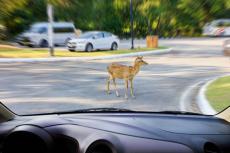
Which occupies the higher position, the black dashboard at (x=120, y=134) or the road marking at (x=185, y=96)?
the black dashboard at (x=120, y=134)

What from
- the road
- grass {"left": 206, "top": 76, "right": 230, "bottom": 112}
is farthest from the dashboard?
grass {"left": 206, "top": 76, "right": 230, "bottom": 112}

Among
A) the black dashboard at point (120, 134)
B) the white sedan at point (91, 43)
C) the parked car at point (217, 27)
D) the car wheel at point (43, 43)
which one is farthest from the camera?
the car wheel at point (43, 43)

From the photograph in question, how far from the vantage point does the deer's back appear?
49.5 ft

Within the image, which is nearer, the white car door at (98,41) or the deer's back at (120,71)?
the deer's back at (120,71)

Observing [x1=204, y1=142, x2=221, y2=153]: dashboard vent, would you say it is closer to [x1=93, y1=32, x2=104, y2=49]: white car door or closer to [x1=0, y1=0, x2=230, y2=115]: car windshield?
[x1=0, y1=0, x2=230, y2=115]: car windshield

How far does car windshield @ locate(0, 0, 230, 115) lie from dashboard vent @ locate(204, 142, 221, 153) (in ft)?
1.36

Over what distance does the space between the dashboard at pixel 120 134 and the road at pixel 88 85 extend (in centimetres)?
475

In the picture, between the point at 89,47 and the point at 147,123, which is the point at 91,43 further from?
the point at 147,123

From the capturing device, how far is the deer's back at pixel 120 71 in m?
15.1

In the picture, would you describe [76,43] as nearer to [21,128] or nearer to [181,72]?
[181,72]

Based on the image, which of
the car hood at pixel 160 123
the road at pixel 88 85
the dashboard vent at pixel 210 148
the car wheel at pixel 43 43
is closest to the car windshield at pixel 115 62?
the road at pixel 88 85

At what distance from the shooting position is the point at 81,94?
14.6 metres

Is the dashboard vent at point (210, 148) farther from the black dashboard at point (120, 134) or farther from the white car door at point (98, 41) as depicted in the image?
the white car door at point (98, 41)

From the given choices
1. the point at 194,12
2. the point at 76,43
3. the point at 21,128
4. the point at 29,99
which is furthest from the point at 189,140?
the point at 76,43
